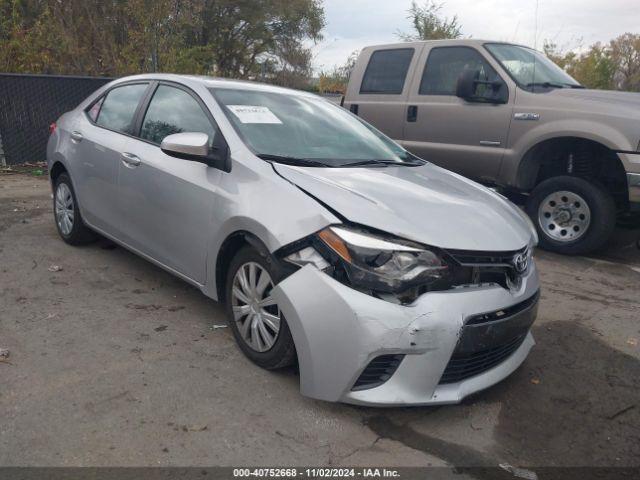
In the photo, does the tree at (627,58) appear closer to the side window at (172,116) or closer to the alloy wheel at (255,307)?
the side window at (172,116)

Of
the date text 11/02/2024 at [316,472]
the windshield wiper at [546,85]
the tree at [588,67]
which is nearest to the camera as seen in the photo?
the date text 11/02/2024 at [316,472]

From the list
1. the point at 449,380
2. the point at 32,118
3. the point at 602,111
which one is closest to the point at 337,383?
the point at 449,380

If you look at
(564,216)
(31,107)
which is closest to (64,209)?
(564,216)

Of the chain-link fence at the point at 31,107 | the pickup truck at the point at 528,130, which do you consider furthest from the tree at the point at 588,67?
the chain-link fence at the point at 31,107

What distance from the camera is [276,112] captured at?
3699mm

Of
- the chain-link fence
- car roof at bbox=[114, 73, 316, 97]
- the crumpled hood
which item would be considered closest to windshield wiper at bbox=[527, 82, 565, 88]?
A: car roof at bbox=[114, 73, 316, 97]

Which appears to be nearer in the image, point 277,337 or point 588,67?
point 277,337

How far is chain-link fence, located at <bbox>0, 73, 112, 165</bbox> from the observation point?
896cm

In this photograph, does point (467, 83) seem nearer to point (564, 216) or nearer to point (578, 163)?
point (578, 163)

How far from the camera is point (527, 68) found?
6125 millimetres

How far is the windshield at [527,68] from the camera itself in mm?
5961

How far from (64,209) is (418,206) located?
357cm

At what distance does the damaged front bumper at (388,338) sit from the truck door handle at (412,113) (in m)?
4.14

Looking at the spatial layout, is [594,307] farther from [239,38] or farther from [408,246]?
[239,38]
